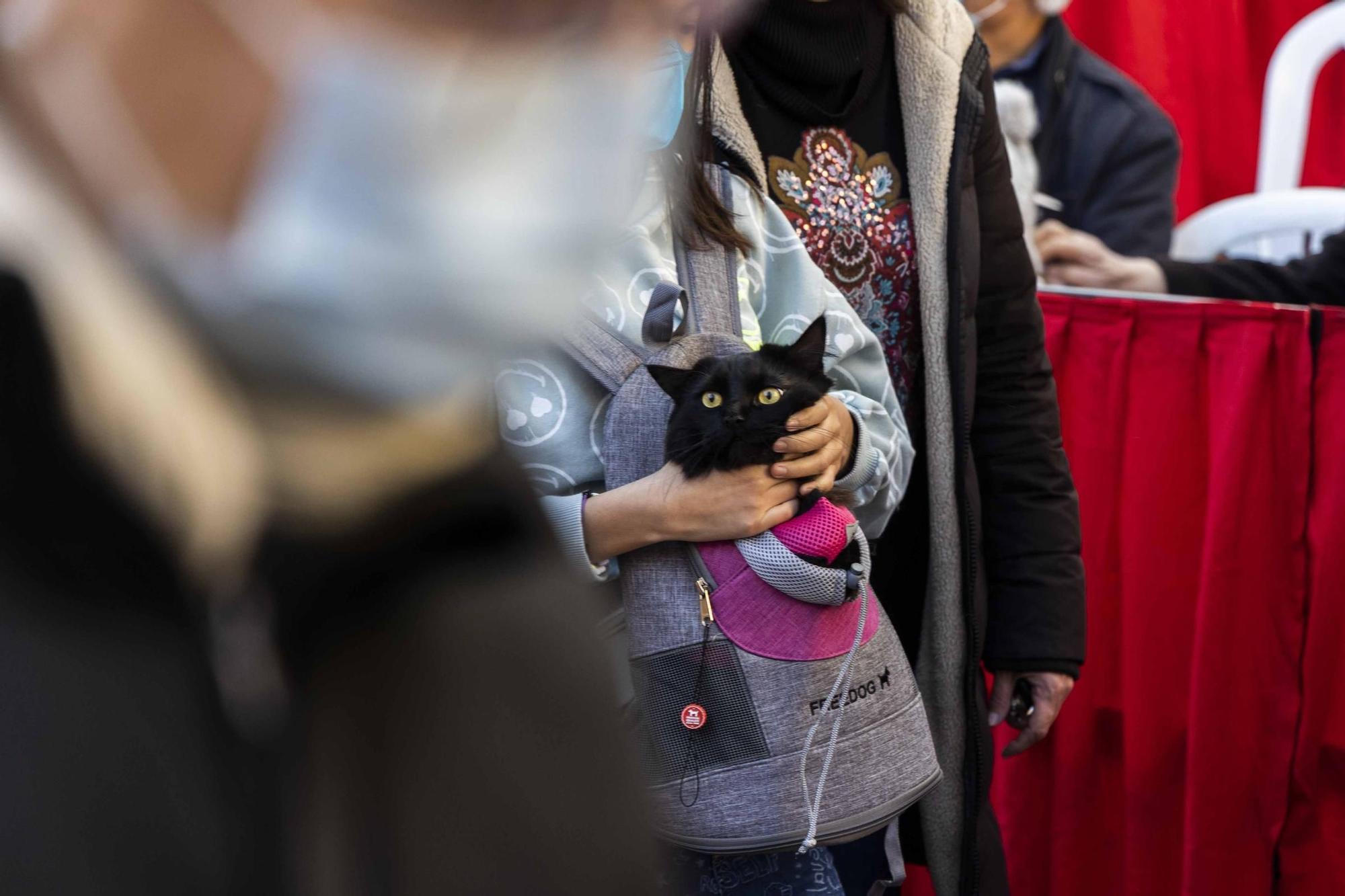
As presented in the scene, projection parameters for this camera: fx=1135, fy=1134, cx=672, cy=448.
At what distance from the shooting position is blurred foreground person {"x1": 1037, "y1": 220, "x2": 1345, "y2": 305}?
214 cm

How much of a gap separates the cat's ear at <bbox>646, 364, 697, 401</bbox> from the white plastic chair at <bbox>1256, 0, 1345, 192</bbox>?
110 inches

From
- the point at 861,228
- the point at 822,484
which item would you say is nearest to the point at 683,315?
the point at 822,484

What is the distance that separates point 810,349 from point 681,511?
0.18m

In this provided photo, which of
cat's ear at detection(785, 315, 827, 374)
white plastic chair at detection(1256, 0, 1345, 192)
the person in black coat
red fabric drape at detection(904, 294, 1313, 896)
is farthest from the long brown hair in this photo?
white plastic chair at detection(1256, 0, 1345, 192)

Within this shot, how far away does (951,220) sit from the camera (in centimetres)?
121

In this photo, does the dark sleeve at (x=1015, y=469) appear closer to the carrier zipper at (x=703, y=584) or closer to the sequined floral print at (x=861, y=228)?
the sequined floral print at (x=861, y=228)

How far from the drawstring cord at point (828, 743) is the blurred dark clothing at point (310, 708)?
0.61 m

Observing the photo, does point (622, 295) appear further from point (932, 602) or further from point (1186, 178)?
point (1186, 178)

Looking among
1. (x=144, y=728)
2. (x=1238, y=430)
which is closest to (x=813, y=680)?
(x=144, y=728)

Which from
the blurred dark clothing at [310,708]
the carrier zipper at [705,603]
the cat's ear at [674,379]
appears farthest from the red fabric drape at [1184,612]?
the blurred dark clothing at [310,708]

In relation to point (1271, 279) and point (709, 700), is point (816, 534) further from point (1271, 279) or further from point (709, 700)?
point (1271, 279)

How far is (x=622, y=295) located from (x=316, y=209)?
0.66 meters

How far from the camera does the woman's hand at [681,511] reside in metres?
0.90

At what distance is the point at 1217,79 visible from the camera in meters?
4.20
